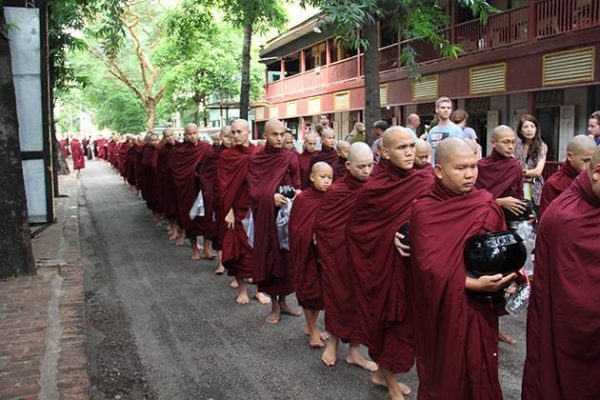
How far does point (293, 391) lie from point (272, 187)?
209 centimetres

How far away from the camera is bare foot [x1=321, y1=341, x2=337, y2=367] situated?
4.58 metres

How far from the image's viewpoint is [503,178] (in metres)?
5.18

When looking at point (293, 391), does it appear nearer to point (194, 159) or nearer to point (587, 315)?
point (587, 315)

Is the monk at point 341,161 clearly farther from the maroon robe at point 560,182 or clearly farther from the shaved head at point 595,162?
the shaved head at point 595,162

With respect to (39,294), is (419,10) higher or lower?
higher

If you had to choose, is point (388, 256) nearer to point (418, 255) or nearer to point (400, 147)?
point (400, 147)

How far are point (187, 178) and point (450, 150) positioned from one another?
6426 millimetres

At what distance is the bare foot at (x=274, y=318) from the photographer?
5668 mm

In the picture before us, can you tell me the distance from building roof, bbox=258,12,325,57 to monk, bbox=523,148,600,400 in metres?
16.7

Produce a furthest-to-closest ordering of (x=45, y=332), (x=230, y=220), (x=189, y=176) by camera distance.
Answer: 1. (x=189, y=176)
2. (x=230, y=220)
3. (x=45, y=332)

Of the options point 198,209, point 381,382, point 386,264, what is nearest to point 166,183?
point 198,209

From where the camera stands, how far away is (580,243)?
2426 millimetres

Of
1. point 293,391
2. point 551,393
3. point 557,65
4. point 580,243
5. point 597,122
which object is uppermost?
point 557,65

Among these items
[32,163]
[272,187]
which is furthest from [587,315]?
[32,163]
